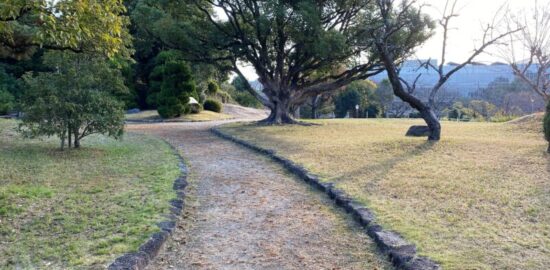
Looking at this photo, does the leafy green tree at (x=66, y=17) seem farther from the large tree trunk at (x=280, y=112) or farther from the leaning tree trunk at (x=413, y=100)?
the large tree trunk at (x=280, y=112)

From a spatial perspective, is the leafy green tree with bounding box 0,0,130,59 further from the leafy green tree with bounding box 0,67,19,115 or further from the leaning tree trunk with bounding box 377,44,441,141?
the leafy green tree with bounding box 0,67,19,115

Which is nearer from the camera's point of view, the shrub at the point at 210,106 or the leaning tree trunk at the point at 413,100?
the leaning tree trunk at the point at 413,100

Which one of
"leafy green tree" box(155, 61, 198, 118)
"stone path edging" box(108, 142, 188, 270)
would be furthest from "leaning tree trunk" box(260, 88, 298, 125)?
"stone path edging" box(108, 142, 188, 270)

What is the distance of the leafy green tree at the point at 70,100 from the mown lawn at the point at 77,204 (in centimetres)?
57

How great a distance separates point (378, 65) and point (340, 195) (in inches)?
563

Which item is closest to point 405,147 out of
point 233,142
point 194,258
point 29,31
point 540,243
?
point 233,142

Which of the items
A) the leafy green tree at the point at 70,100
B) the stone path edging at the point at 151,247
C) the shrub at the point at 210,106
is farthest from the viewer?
the shrub at the point at 210,106

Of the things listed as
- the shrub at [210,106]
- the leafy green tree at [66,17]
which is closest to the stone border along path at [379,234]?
the leafy green tree at [66,17]

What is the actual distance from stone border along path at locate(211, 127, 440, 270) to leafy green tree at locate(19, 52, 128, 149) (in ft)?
14.3

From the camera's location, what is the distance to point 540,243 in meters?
3.84

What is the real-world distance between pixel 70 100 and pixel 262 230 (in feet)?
19.9

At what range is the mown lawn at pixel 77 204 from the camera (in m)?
3.65

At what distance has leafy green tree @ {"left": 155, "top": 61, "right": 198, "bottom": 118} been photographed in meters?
23.8

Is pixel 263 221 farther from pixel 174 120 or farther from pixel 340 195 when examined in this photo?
pixel 174 120
